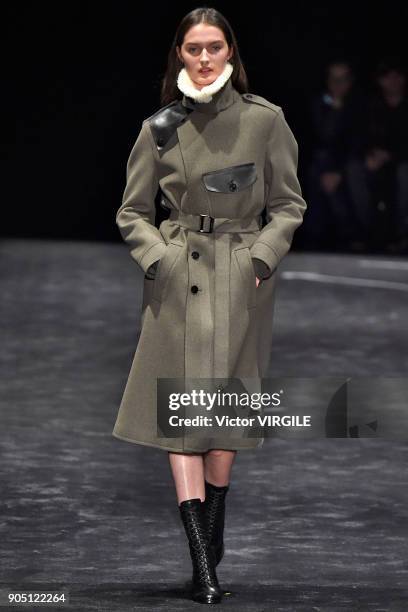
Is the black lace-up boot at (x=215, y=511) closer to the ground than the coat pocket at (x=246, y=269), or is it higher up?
closer to the ground

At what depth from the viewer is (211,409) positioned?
178 inches

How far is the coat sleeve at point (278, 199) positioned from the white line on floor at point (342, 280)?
782 centimetres

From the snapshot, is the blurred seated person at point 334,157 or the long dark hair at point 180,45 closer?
the long dark hair at point 180,45

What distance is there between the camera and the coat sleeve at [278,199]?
4.54 meters

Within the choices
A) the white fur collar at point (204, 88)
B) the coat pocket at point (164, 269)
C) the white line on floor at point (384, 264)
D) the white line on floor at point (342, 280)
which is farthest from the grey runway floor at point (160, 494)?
the white line on floor at point (384, 264)

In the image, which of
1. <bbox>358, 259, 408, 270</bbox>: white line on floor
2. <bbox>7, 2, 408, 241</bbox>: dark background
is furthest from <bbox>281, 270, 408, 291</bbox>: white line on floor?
<bbox>7, 2, 408, 241</bbox>: dark background

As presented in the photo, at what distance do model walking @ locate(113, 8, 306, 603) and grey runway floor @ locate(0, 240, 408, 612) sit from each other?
355 millimetres

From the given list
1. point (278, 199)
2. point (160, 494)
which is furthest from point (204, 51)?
point (160, 494)

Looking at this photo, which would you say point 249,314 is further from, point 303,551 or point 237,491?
point 237,491

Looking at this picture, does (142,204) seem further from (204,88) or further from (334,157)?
(334,157)

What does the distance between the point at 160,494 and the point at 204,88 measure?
1.90 metres

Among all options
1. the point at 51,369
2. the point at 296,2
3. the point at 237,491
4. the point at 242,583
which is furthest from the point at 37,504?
the point at 296,2

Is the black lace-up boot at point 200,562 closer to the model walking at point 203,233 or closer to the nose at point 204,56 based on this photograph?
the model walking at point 203,233

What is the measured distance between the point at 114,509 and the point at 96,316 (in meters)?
5.04
